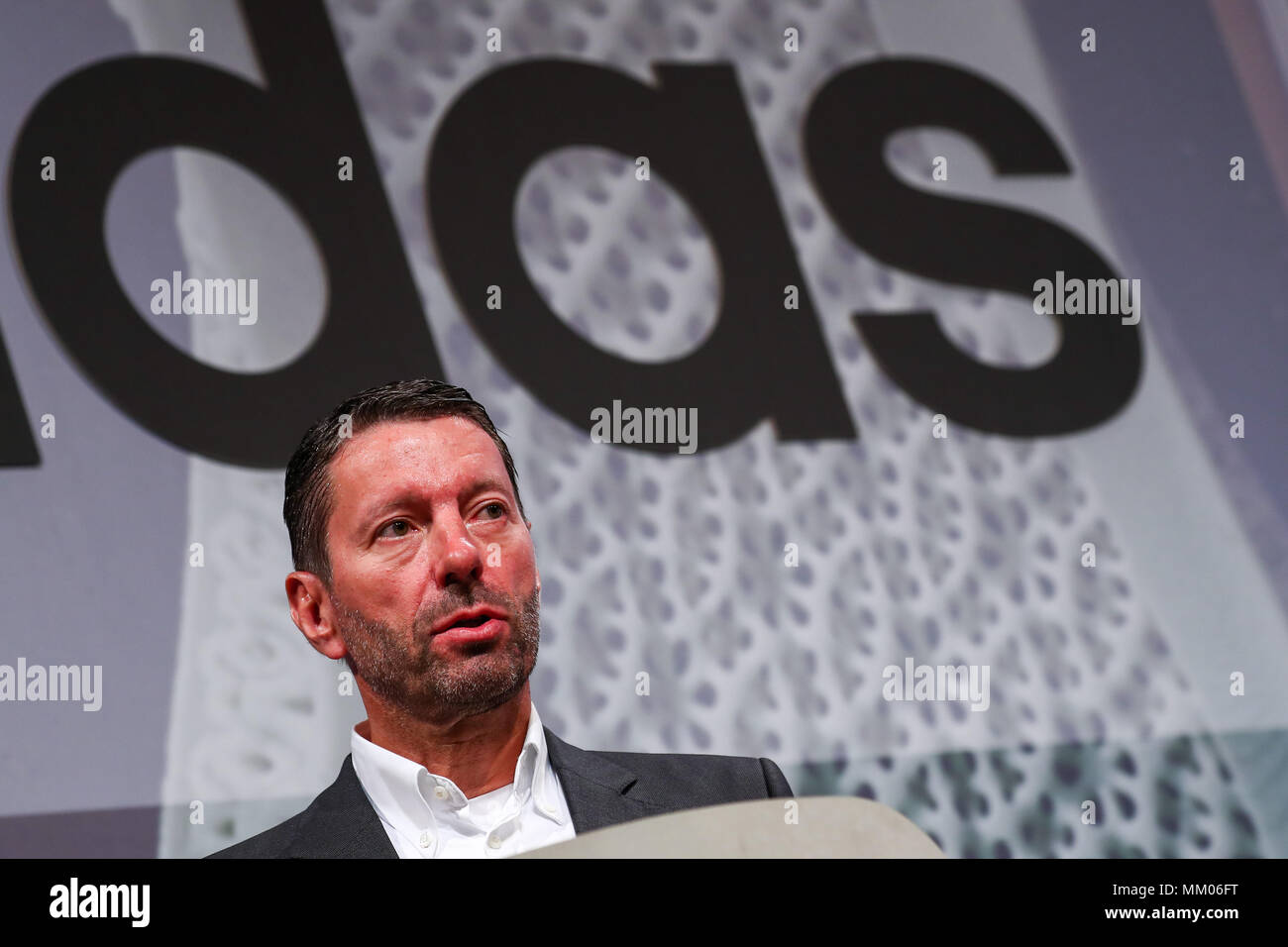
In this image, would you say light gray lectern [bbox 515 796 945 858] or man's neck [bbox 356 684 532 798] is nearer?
light gray lectern [bbox 515 796 945 858]

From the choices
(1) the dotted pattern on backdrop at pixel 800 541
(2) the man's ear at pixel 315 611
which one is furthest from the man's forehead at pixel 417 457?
(1) the dotted pattern on backdrop at pixel 800 541

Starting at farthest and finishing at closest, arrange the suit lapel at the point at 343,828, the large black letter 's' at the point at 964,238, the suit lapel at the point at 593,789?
the large black letter 's' at the point at 964,238 < the suit lapel at the point at 593,789 < the suit lapel at the point at 343,828

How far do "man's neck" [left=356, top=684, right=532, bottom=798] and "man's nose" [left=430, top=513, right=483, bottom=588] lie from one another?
0.19 m

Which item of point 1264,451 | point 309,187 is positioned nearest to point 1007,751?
point 1264,451

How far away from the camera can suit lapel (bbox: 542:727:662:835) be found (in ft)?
5.45

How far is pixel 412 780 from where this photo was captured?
1.63 meters

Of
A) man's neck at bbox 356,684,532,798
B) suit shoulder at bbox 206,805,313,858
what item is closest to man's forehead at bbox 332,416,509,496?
man's neck at bbox 356,684,532,798

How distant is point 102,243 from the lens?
2953 millimetres

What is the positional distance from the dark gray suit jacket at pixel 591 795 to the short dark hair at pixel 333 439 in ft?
1.00

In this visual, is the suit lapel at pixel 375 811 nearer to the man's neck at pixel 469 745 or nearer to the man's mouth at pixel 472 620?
the man's neck at pixel 469 745

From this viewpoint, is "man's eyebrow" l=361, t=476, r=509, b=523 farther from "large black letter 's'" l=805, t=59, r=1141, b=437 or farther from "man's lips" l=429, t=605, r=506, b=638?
"large black letter 's'" l=805, t=59, r=1141, b=437

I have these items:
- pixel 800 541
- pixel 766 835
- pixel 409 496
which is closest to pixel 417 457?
pixel 409 496

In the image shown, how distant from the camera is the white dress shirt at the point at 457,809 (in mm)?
1606

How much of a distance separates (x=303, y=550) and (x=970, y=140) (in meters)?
2.10
